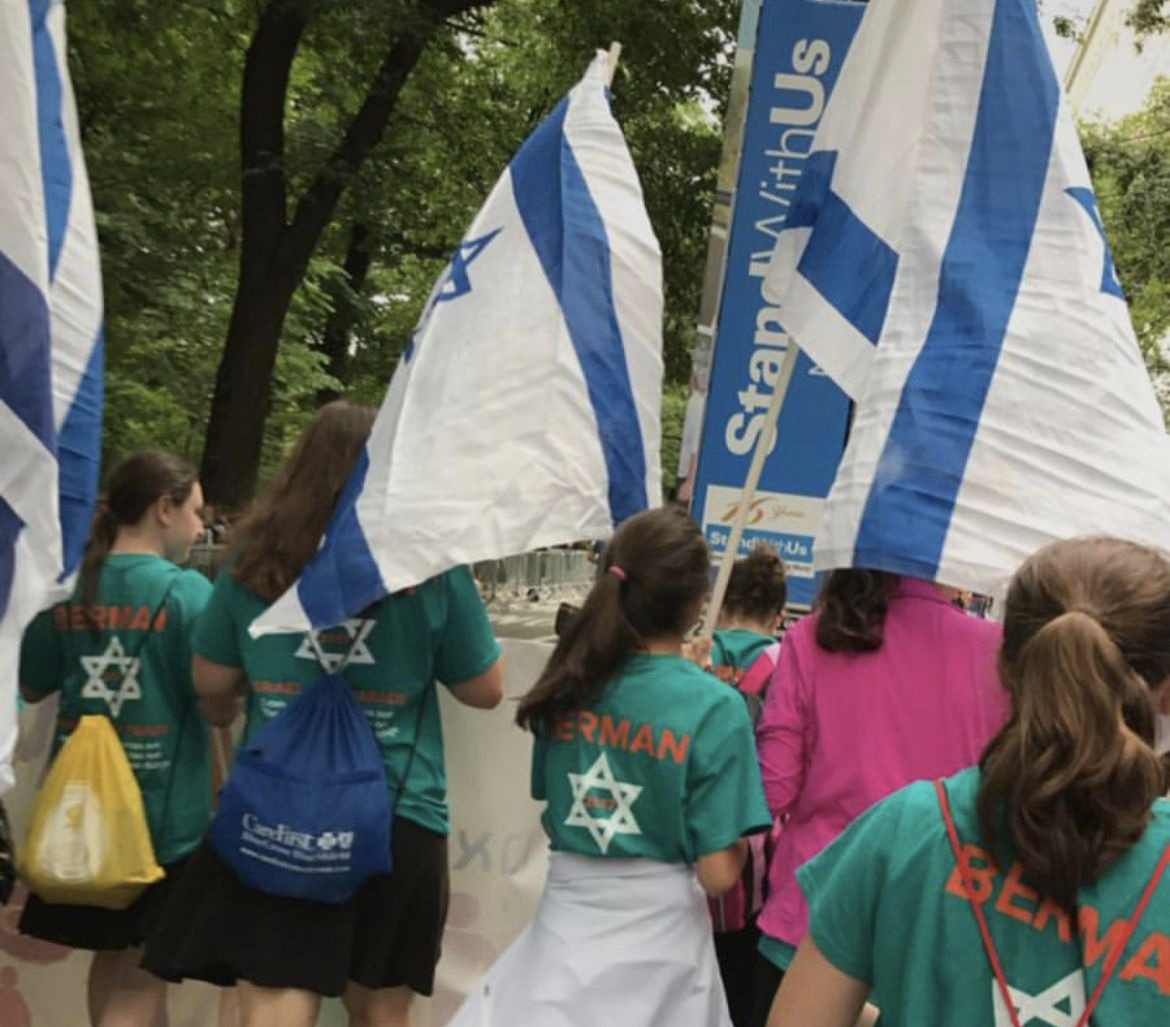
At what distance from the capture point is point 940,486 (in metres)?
3.26

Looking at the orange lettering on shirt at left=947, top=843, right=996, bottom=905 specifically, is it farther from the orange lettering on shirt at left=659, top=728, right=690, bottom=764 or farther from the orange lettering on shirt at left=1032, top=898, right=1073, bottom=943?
the orange lettering on shirt at left=659, top=728, right=690, bottom=764

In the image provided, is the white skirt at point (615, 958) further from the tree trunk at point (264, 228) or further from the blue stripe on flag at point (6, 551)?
the tree trunk at point (264, 228)

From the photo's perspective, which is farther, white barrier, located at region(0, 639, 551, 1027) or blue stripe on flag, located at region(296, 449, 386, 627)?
white barrier, located at region(0, 639, 551, 1027)

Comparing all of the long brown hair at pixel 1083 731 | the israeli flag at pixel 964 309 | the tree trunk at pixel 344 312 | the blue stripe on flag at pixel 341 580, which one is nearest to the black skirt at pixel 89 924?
the blue stripe on flag at pixel 341 580

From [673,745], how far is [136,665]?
1559mm

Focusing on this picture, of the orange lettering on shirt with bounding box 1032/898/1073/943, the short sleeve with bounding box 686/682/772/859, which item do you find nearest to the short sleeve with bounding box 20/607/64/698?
the short sleeve with bounding box 686/682/772/859

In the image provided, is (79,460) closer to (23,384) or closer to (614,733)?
(23,384)

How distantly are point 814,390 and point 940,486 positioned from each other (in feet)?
12.2

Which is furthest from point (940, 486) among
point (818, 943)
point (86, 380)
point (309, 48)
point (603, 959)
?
point (309, 48)

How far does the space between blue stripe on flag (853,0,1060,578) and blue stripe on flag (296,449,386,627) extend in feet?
3.54

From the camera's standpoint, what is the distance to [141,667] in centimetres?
389

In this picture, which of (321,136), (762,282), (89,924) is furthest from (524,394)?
(321,136)

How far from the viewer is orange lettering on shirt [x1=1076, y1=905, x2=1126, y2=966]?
5.82ft

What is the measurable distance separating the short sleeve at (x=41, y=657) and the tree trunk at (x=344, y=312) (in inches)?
584
